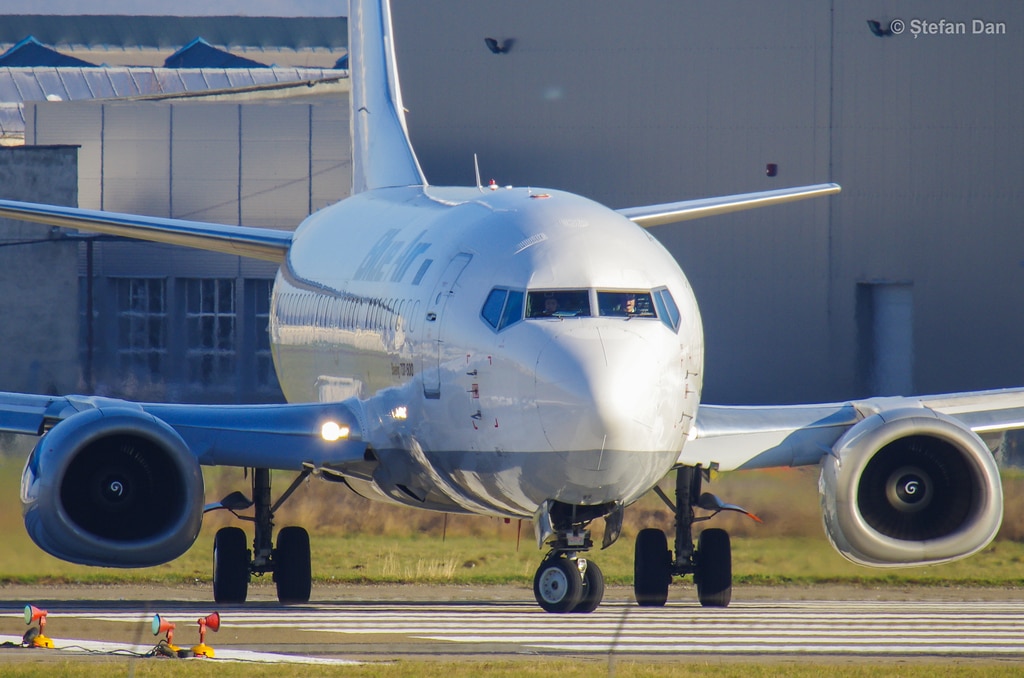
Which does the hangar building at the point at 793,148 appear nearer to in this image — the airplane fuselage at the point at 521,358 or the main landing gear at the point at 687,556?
the main landing gear at the point at 687,556

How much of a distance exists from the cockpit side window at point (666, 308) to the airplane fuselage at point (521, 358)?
2 centimetres

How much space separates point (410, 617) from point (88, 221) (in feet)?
26.5

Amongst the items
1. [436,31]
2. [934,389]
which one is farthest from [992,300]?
[436,31]

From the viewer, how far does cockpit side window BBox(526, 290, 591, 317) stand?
543 inches

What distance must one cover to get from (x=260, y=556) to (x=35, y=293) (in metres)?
26.2

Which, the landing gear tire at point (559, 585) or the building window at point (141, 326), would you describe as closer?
the landing gear tire at point (559, 585)

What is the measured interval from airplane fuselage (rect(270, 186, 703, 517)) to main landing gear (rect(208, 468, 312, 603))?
6.96 ft

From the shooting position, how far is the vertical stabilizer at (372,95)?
2586cm

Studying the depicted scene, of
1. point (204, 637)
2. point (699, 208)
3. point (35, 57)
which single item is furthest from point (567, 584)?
point (35, 57)

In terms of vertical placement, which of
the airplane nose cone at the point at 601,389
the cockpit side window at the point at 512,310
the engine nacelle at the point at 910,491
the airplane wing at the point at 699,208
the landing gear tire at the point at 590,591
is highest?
the airplane wing at the point at 699,208

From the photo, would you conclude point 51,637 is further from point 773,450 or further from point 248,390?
point 248,390

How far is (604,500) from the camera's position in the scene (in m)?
13.8

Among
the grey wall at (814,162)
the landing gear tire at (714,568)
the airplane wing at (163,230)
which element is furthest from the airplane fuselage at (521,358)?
the grey wall at (814,162)

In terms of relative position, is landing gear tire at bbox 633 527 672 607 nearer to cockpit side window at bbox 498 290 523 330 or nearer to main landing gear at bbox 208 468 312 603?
main landing gear at bbox 208 468 312 603
